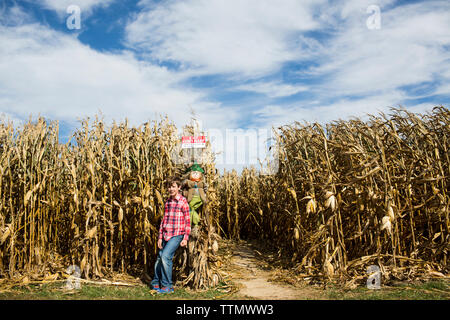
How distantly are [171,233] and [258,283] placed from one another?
87.8 inches

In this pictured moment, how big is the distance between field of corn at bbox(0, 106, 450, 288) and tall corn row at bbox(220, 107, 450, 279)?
3cm

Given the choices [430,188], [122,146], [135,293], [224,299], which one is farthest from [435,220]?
[122,146]

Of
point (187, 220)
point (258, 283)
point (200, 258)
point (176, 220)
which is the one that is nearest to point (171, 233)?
point (176, 220)

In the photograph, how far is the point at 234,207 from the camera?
12133 mm

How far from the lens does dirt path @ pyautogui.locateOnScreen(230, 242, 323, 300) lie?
564cm

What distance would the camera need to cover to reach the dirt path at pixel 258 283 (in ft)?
18.5

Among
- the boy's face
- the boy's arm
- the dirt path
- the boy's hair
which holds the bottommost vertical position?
the dirt path

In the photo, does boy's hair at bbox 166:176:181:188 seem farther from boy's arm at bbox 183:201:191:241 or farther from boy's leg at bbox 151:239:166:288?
boy's leg at bbox 151:239:166:288

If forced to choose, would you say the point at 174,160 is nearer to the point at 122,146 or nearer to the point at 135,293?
the point at 122,146

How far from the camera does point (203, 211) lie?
6.14 m

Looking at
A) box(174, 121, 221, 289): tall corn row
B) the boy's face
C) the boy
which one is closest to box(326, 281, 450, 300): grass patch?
box(174, 121, 221, 289): tall corn row

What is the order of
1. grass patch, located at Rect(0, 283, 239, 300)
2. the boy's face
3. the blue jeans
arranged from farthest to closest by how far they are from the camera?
1. the boy's face
2. the blue jeans
3. grass patch, located at Rect(0, 283, 239, 300)

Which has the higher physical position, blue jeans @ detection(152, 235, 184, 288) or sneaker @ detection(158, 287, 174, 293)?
blue jeans @ detection(152, 235, 184, 288)

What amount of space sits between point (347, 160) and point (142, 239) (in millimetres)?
4497
